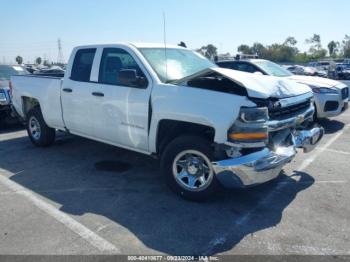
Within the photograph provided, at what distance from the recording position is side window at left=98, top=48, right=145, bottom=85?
489 cm

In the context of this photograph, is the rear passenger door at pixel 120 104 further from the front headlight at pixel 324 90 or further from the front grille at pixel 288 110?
the front headlight at pixel 324 90

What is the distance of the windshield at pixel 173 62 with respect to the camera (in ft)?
15.3

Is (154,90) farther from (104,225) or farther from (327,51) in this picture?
(327,51)

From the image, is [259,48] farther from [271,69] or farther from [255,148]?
[255,148]

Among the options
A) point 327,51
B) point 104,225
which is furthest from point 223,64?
point 327,51

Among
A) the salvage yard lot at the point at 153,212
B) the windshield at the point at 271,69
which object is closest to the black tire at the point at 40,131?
the salvage yard lot at the point at 153,212

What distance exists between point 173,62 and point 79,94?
1.65 m

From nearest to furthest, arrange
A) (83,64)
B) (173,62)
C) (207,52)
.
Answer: (173,62), (83,64), (207,52)

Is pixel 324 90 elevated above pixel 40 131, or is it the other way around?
pixel 324 90

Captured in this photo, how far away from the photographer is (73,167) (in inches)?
225

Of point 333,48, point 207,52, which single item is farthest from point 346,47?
point 207,52

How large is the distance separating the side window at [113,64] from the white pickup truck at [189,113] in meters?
0.01

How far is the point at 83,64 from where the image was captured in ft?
18.5

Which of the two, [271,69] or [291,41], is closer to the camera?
[271,69]
